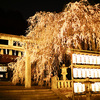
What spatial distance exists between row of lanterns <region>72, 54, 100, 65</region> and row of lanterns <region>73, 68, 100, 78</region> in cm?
46

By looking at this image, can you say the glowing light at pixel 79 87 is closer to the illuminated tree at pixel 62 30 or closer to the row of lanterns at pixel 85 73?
the row of lanterns at pixel 85 73

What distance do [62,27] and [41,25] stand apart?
170 cm

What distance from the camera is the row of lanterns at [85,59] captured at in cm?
988

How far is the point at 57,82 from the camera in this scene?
1173cm

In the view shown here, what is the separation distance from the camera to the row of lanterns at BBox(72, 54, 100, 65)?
988 centimetres

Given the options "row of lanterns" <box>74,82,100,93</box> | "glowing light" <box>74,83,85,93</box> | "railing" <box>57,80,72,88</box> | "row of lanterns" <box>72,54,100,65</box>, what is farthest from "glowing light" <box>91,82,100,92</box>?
"railing" <box>57,80,72,88</box>

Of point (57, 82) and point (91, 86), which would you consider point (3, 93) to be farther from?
point (91, 86)

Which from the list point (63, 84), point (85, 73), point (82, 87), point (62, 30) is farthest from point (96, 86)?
point (62, 30)

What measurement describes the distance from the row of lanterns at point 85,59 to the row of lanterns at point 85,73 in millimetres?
459

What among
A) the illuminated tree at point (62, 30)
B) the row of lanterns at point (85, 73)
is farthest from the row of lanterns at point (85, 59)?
the illuminated tree at point (62, 30)

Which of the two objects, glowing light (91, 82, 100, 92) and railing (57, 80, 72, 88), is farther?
railing (57, 80, 72, 88)

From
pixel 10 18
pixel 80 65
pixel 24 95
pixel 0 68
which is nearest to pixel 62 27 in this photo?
pixel 80 65

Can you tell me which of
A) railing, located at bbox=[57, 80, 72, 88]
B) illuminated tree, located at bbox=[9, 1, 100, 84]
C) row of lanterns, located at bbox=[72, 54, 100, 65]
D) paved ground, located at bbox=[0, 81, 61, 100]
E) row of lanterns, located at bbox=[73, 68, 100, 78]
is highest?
illuminated tree, located at bbox=[9, 1, 100, 84]

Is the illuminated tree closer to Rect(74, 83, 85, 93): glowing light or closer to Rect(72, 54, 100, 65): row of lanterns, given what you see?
Rect(72, 54, 100, 65): row of lanterns
